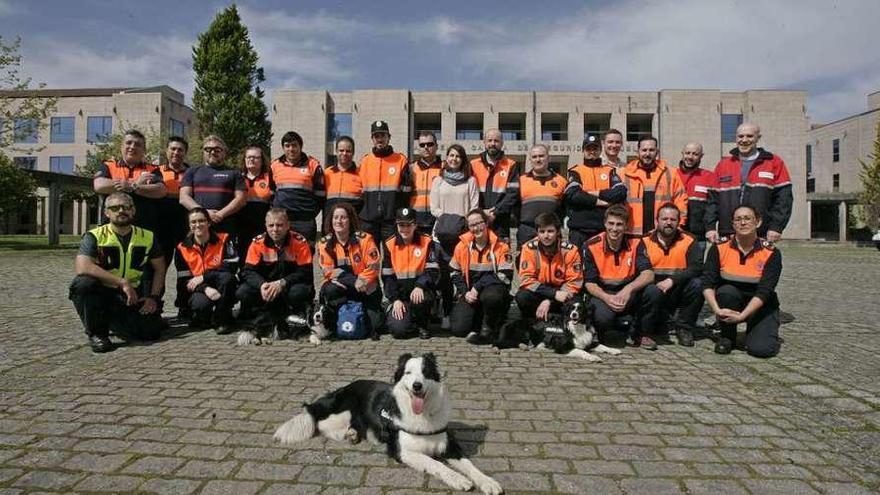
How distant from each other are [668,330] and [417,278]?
11.4 feet

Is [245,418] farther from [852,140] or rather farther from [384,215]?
[852,140]

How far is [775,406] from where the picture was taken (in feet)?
13.8

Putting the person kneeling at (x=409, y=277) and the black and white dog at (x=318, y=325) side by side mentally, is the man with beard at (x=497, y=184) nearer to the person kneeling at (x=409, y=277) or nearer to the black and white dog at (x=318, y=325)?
the person kneeling at (x=409, y=277)

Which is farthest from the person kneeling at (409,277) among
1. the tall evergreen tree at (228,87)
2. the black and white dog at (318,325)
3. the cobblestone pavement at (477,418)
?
the tall evergreen tree at (228,87)

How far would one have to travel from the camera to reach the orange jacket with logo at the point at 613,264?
6.41 meters

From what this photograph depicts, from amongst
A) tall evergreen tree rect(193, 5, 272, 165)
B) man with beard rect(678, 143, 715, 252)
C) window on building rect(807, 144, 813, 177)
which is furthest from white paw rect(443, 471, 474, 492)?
window on building rect(807, 144, 813, 177)

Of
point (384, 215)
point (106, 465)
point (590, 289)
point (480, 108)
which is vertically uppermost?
point (480, 108)

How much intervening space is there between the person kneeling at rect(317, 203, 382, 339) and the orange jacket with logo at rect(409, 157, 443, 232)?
90cm

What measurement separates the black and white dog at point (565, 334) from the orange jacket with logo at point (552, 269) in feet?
1.40

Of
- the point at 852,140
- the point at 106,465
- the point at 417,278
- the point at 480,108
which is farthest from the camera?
the point at 852,140

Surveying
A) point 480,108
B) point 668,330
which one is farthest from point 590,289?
point 480,108

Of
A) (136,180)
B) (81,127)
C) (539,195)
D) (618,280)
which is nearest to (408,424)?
(618,280)

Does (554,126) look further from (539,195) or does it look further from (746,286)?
(746,286)

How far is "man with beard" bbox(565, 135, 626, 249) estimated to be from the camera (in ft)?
22.8
